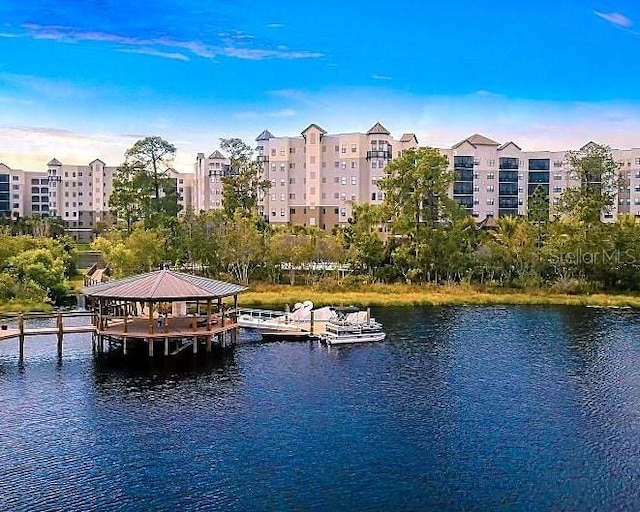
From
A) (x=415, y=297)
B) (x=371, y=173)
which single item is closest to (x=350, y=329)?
Answer: (x=415, y=297)

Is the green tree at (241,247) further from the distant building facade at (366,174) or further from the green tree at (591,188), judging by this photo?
the green tree at (591,188)

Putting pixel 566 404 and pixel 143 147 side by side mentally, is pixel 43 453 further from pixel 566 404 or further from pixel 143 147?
pixel 143 147

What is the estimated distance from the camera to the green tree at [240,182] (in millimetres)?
70062

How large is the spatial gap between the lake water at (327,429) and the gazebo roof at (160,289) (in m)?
2.94

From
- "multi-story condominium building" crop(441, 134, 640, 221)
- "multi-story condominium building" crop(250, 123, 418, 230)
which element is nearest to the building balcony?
"multi-story condominium building" crop(250, 123, 418, 230)

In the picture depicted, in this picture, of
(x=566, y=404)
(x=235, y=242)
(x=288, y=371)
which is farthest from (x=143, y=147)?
(x=566, y=404)

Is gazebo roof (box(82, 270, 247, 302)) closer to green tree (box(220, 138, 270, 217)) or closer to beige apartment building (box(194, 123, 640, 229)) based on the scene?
green tree (box(220, 138, 270, 217))

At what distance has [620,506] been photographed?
18.7m

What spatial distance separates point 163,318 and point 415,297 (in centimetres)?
2330

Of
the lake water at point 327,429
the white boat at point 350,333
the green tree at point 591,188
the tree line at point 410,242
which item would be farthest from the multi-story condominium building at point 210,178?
the lake water at point 327,429

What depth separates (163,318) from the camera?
3622cm

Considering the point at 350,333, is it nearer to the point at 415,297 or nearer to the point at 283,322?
the point at 283,322

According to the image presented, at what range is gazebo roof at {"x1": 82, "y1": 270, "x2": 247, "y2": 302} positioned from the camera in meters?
34.3

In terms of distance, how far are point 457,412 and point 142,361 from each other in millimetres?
14989
